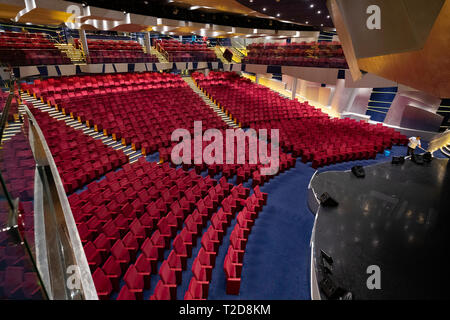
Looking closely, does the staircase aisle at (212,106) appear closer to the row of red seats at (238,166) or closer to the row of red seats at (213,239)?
the row of red seats at (238,166)

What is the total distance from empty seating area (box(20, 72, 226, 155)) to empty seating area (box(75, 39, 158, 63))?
4.52ft

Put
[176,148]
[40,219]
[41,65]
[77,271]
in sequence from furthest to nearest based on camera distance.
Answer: [41,65] → [176,148] → [40,219] → [77,271]

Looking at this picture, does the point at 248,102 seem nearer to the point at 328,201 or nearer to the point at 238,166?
the point at 238,166

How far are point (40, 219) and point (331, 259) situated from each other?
3.80 metres

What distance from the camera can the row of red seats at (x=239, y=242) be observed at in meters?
3.88

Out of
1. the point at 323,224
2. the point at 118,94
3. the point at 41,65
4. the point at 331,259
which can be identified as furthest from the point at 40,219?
the point at 41,65

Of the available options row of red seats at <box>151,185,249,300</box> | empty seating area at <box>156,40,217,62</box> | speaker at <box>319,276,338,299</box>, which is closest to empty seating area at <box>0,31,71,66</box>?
empty seating area at <box>156,40,217,62</box>

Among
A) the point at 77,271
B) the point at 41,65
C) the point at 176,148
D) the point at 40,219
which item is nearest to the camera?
the point at 77,271

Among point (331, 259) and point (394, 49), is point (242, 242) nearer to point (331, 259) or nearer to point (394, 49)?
point (331, 259)

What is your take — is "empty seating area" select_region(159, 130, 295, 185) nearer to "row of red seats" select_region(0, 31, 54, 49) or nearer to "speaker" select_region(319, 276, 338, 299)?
"speaker" select_region(319, 276, 338, 299)

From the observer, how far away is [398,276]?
12.5 feet

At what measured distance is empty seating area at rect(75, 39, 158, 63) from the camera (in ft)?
44.3
